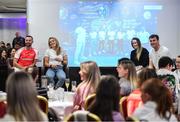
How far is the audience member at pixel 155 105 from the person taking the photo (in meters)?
3.33

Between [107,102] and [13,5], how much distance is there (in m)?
8.71

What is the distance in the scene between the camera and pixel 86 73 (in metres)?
4.85

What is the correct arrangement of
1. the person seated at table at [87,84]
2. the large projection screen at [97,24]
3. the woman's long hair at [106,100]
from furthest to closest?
the large projection screen at [97,24] → the person seated at table at [87,84] → the woman's long hair at [106,100]

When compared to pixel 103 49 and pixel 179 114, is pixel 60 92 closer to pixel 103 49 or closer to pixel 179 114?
pixel 179 114

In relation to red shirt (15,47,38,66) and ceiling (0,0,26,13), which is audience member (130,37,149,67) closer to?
red shirt (15,47,38,66)

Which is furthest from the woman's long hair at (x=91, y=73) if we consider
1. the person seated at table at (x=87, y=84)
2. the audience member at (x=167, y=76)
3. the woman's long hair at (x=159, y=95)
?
the woman's long hair at (x=159, y=95)

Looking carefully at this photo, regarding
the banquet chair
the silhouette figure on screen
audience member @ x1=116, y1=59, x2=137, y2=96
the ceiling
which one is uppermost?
the ceiling

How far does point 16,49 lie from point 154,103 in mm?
6578

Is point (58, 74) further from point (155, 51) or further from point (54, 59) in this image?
point (155, 51)

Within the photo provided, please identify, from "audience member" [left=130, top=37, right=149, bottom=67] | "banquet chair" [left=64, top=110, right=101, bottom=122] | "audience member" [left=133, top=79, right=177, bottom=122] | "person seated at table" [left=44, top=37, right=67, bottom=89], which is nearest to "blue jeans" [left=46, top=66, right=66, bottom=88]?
"person seated at table" [left=44, top=37, right=67, bottom=89]

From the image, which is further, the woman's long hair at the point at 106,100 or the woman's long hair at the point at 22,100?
the woman's long hair at the point at 106,100

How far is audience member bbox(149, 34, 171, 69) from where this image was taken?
27.4 feet

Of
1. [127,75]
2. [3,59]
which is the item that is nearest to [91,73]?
[127,75]

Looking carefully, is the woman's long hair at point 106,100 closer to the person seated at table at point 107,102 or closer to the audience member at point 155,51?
the person seated at table at point 107,102
